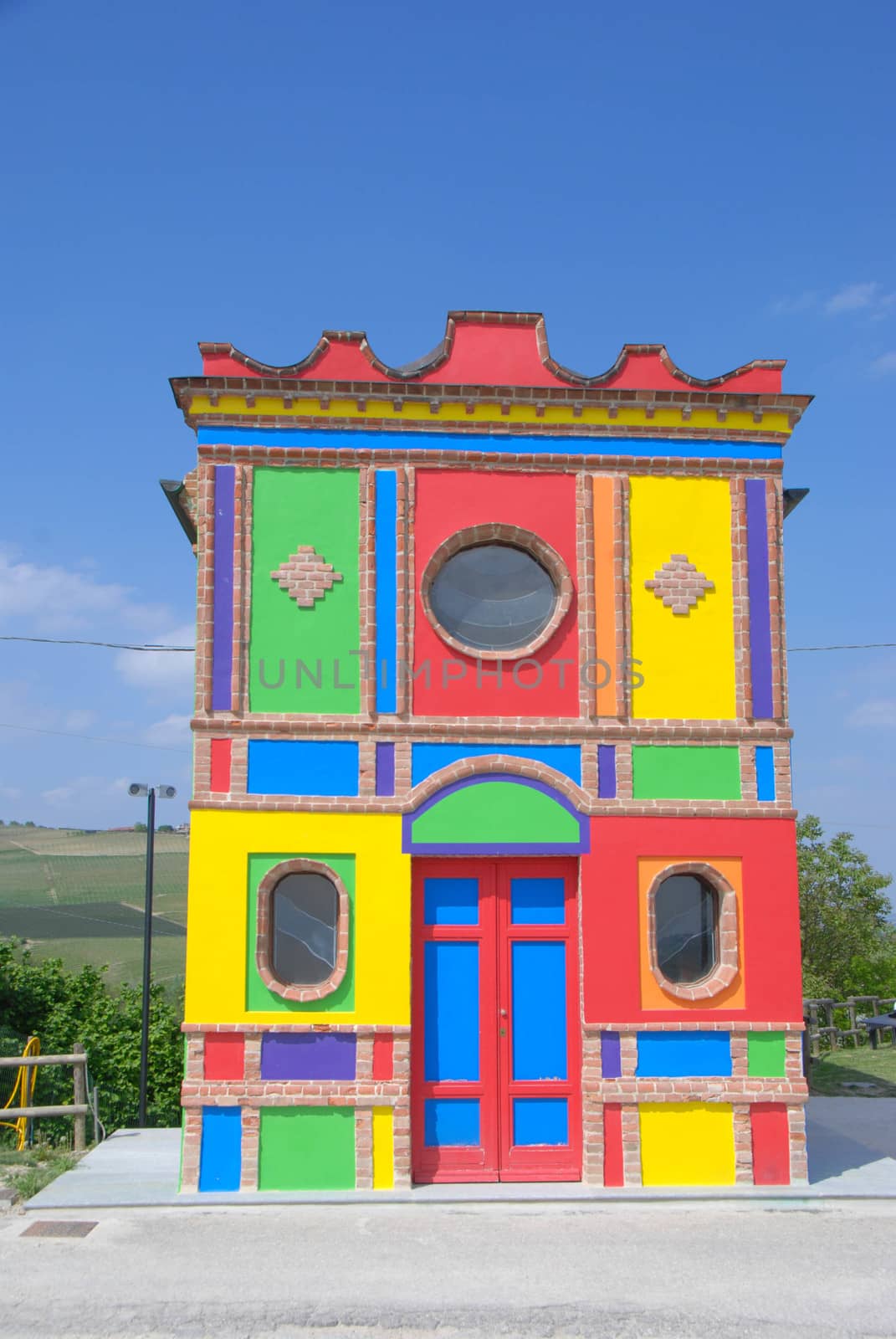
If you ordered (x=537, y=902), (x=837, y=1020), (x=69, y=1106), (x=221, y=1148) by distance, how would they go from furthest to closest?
1. (x=837, y=1020)
2. (x=69, y=1106)
3. (x=537, y=902)
4. (x=221, y=1148)

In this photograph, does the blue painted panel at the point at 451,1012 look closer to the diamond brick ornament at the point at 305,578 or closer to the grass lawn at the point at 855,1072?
the diamond brick ornament at the point at 305,578

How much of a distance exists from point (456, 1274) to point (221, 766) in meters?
4.25

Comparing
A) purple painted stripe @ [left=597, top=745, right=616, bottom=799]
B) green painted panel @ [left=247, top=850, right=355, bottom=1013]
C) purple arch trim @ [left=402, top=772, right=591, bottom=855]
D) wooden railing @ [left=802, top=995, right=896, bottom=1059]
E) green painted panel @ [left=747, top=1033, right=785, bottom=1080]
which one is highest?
purple painted stripe @ [left=597, top=745, right=616, bottom=799]

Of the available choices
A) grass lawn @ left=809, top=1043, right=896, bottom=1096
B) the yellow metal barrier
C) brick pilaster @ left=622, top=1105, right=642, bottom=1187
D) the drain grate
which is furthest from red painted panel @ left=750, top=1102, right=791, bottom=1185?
the yellow metal barrier

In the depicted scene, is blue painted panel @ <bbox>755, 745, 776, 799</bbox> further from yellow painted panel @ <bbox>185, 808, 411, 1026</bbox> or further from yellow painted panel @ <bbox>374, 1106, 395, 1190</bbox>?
yellow painted panel @ <bbox>374, 1106, 395, 1190</bbox>

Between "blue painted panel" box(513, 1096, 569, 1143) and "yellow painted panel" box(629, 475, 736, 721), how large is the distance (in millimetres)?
3269

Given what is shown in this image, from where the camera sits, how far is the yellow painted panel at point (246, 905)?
9664 mm

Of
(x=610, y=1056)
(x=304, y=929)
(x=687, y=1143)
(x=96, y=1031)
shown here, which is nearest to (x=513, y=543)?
(x=304, y=929)

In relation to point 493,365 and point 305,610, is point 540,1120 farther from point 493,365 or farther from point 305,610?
point 493,365

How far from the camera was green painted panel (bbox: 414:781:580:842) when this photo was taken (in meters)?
9.99

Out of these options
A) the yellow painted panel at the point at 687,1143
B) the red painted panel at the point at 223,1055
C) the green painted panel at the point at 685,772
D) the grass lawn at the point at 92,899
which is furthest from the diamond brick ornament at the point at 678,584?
the grass lawn at the point at 92,899

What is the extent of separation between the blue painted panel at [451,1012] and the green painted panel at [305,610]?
220cm

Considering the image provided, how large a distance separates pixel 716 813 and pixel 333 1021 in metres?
3.58

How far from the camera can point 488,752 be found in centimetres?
1016
